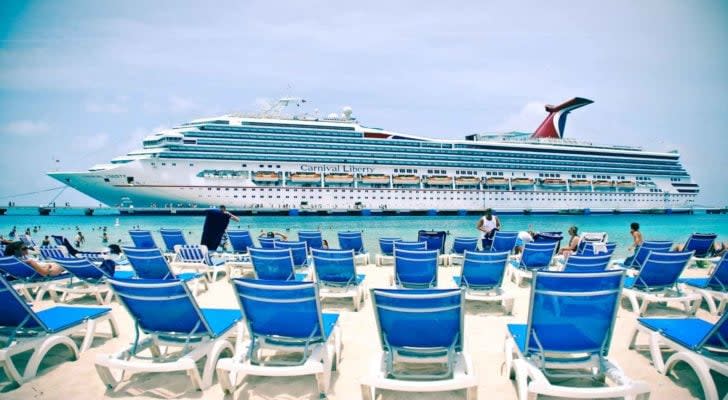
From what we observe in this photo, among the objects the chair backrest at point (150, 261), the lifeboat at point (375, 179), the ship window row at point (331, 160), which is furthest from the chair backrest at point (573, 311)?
the lifeboat at point (375, 179)

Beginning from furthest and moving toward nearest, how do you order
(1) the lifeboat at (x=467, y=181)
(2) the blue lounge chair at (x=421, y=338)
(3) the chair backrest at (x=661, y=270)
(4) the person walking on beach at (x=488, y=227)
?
(1) the lifeboat at (x=467, y=181), (4) the person walking on beach at (x=488, y=227), (3) the chair backrest at (x=661, y=270), (2) the blue lounge chair at (x=421, y=338)

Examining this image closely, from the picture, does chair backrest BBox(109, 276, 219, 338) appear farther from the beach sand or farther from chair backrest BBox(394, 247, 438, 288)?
chair backrest BBox(394, 247, 438, 288)

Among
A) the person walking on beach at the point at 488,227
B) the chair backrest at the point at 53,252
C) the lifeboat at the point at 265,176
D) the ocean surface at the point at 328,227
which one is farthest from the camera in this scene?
the lifeboat at the point at 265,176

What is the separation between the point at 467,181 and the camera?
45719 millimetres

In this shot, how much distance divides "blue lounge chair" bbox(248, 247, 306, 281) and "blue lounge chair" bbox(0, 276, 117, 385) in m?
1.83

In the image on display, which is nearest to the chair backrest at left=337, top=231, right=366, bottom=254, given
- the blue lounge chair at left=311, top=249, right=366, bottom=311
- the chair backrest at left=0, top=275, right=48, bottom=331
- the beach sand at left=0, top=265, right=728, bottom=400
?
the blue lounge chair at left=311, top=249, right=366, bottom=311

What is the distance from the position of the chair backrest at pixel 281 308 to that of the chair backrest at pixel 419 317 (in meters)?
0.49

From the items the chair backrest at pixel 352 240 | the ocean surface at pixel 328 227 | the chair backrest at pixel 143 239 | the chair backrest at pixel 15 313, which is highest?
the chair backrest at pixel 15 313

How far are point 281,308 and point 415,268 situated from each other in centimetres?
261

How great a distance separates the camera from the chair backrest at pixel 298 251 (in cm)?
652

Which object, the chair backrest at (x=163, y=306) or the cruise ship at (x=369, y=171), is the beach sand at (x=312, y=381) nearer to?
the chair backrest at (x=163, y=306)

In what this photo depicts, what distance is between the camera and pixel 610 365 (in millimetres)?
2619

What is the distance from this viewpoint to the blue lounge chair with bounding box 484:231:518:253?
8.05m

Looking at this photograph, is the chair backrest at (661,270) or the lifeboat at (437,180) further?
the lifeboat at (437,180)
